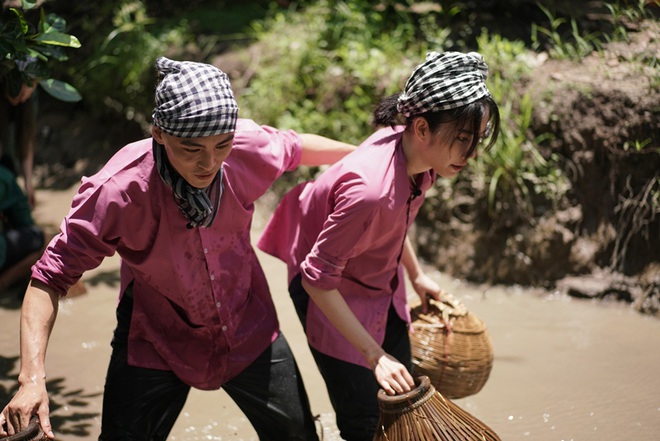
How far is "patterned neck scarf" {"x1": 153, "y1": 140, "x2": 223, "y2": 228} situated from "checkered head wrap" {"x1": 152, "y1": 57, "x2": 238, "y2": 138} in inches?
4.7

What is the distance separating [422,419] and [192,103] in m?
1.19

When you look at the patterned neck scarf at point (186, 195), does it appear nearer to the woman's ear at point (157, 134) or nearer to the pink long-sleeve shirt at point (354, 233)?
the woman's ear at point (157, 134)

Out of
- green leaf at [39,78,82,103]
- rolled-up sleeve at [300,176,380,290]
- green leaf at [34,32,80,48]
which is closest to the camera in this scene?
rolled-up sleeve at [300,176,380,290]

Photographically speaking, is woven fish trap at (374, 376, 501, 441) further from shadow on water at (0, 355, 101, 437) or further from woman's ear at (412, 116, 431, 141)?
shadow on water at (0, 355, 101, 437)

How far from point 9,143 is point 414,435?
404cm

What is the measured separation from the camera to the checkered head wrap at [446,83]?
2.67 metres

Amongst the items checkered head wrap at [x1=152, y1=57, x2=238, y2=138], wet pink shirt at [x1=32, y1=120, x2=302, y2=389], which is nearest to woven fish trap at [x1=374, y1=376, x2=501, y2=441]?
wet pink shirt at [x1=32, y1=120, x2=302, y2=389]

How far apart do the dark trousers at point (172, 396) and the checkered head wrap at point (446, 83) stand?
→ 1.04 m

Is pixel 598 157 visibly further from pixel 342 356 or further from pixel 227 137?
pixel 227 137

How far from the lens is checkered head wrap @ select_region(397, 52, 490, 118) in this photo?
8.77ft

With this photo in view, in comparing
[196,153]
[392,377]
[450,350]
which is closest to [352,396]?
[392,377]

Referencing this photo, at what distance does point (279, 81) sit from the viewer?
686 cm

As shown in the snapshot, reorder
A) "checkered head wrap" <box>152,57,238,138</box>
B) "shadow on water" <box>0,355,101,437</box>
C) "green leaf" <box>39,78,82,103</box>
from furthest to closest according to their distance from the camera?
"shadow on water" <box>0,355,101,437</box> < "green leaf" <box>39,78,82,103</box> < "checkered head wrap" <box>152,57,238,138</box>

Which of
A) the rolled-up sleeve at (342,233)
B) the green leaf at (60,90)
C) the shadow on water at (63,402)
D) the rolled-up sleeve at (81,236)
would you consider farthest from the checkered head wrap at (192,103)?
the shadow on water at (63,402)
